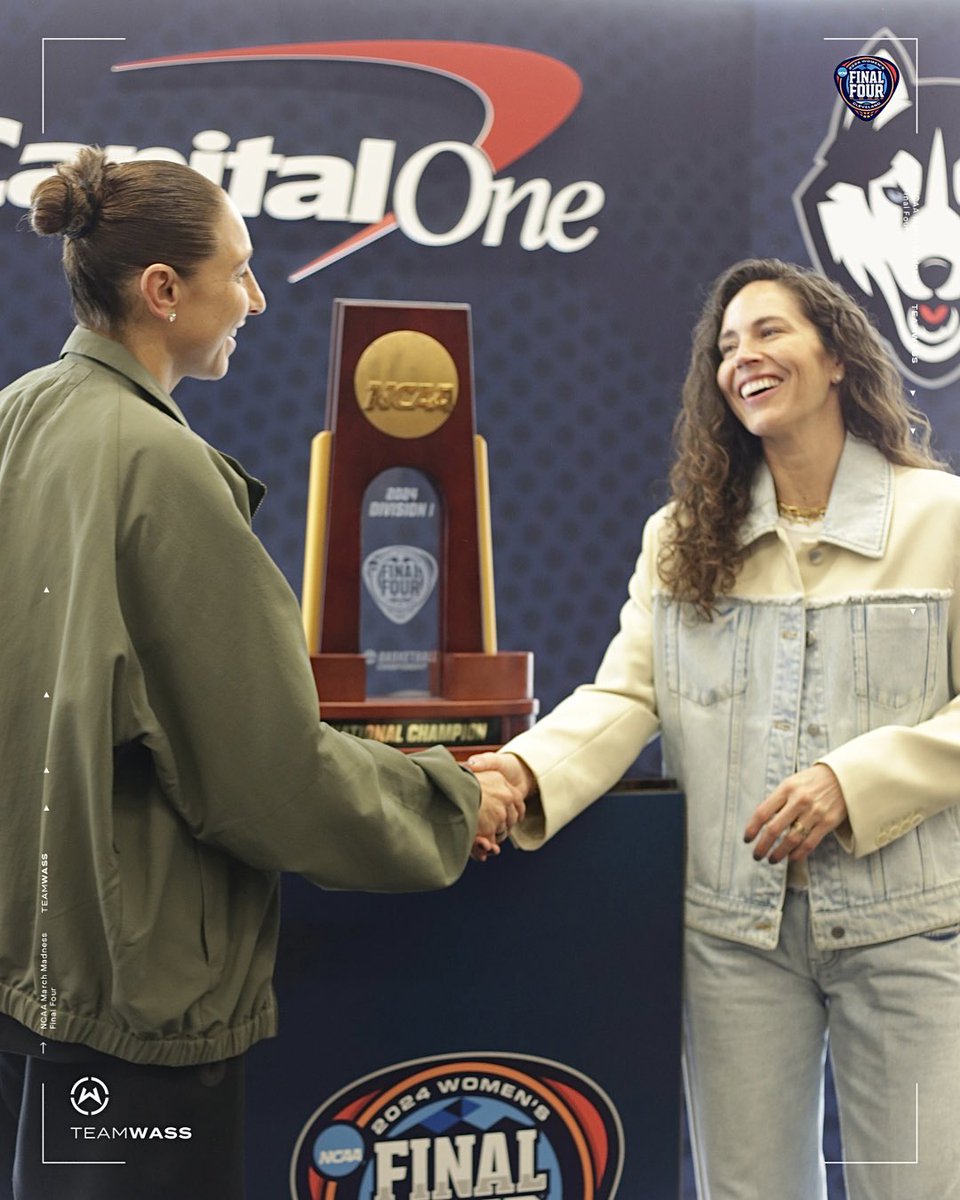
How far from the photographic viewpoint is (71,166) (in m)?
1.48

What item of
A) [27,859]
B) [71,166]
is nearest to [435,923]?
[27,859]

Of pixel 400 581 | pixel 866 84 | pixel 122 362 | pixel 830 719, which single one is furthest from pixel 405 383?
pixel 866 84

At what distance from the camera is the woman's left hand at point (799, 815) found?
68.9 inches

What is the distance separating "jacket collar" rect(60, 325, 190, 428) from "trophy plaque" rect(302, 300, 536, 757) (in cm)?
54

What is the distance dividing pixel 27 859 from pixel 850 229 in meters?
2.29

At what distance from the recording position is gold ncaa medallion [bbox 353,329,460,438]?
1958mm

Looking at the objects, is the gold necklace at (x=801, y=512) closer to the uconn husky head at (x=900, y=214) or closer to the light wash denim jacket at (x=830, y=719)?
the light wash denim jacket at (x=830, y=719)

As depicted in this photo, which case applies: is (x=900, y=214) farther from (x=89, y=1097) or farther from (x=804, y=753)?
(x=89, y=1097)

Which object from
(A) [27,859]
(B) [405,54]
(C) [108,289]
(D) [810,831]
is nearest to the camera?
(A) [27,859]

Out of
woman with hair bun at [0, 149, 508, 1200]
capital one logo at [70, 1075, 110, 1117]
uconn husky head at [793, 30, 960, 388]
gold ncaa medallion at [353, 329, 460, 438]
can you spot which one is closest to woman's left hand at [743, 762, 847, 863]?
woman with hair bun at [0, 149, 508, 1200]

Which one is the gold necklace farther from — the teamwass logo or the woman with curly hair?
the teamwass logo

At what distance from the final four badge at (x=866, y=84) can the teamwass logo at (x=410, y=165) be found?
0.55 metres

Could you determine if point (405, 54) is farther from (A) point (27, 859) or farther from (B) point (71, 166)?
(A) point (27, 859)

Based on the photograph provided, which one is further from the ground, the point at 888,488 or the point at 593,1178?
the point at 888,488
